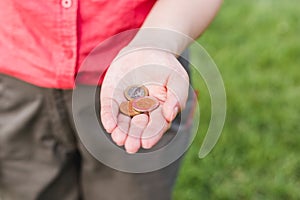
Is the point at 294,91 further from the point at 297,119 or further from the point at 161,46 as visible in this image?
the point at 161,46

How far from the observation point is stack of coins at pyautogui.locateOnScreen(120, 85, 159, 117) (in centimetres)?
98

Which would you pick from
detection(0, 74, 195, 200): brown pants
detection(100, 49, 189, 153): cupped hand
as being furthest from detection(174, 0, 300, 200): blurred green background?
detection(100, 49, 189, 153): cupped hand

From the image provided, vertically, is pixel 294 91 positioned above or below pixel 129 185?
below

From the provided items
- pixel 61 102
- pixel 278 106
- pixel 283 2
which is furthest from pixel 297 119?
pixel 61 102

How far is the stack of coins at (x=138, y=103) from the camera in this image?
980 millimetres

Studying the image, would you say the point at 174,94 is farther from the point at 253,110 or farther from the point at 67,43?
the point at 253,110

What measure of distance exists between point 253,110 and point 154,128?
4.22 ft

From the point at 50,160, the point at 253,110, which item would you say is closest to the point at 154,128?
the point at 50,160

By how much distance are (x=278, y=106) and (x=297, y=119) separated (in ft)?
0.31

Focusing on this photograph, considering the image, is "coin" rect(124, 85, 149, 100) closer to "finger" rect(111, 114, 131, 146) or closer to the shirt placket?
"finger" rect(111, 114, 131, 146)

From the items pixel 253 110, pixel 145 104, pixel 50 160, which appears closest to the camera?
pixel 145 104

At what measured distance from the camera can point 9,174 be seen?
1383mm

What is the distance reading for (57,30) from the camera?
1.17 m

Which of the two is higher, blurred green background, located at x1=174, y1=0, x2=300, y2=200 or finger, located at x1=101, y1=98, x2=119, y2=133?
finger, located at x1=101, y1=98, x2=119, y2=133
